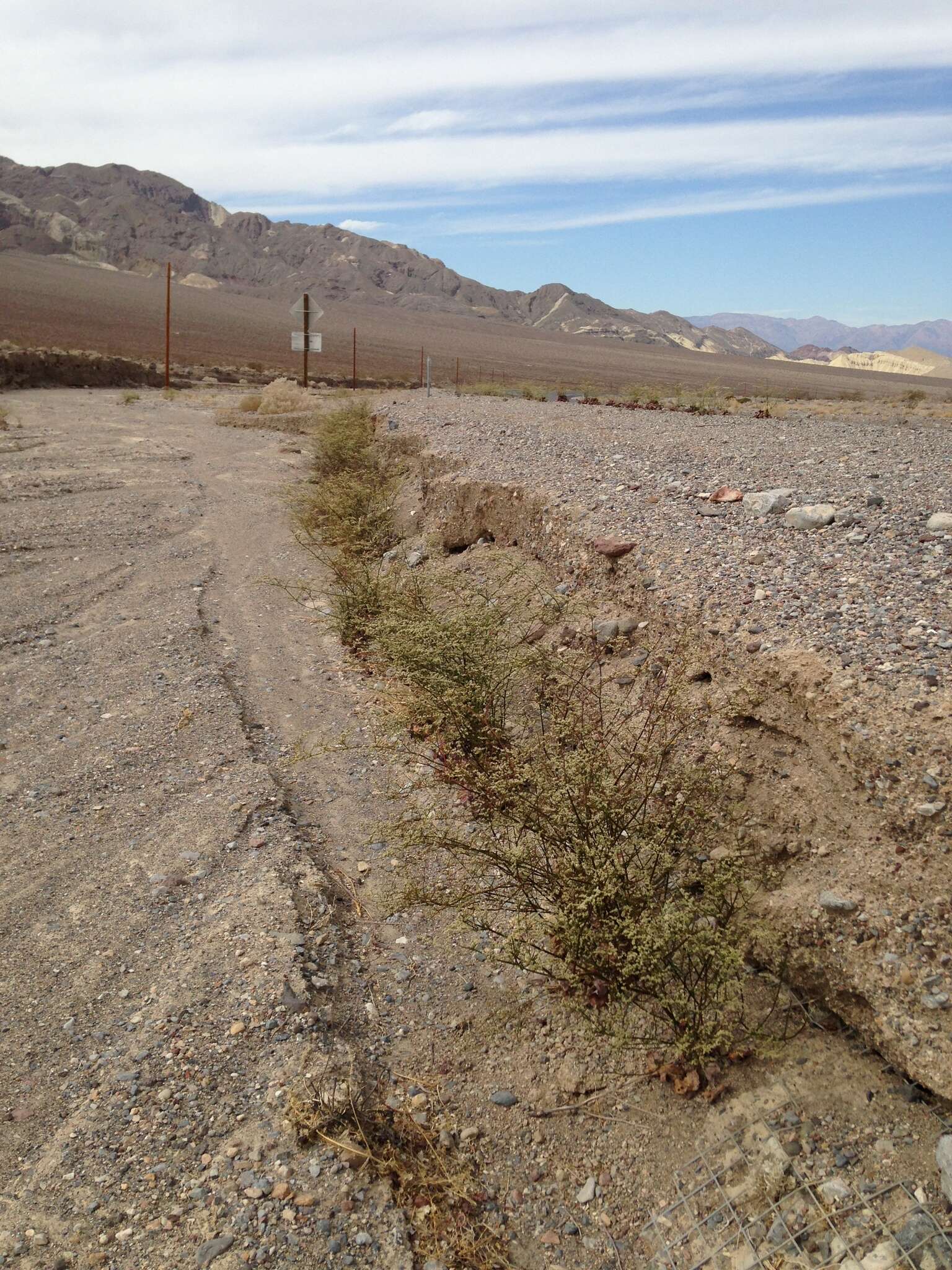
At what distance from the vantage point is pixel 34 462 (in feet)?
43.8

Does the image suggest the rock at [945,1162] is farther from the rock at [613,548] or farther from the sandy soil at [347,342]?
the sandy soil at [347,342]

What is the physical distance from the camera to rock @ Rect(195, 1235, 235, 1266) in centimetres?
248

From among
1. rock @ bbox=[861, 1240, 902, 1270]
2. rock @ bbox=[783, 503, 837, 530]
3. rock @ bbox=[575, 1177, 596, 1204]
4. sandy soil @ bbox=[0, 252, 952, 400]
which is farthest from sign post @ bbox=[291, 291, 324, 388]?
rock @ bbox=[861, 1240, 902, 1270]

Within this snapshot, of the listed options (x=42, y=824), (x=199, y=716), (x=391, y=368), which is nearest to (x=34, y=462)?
(x=199, y=716)

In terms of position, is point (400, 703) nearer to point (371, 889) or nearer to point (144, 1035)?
point (371, 889)

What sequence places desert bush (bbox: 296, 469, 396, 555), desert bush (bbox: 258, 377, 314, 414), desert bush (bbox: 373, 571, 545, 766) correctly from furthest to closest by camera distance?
1. desert bush (bbox: 258, 377, 314, 414)
2. desert bush (bbox: 296, 469, 396, 555)
3. desert bush (bbox: 373, 571, 545, 766)

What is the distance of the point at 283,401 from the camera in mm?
21922

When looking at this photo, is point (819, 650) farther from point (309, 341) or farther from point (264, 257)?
point (264, 257)

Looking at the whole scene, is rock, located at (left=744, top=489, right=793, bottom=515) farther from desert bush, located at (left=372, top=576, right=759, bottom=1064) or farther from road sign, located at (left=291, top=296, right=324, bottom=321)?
road sign, located at (left=291, top=296, right=324, bottom=321)

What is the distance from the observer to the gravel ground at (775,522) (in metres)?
4.16

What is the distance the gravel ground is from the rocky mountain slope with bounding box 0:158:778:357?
12854cm

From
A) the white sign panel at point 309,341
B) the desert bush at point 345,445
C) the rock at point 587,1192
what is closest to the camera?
the rock at point 587,1192

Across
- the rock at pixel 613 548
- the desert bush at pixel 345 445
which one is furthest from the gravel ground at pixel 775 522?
the desert bush at pixel 345 445

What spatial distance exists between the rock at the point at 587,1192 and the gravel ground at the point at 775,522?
207 cm
